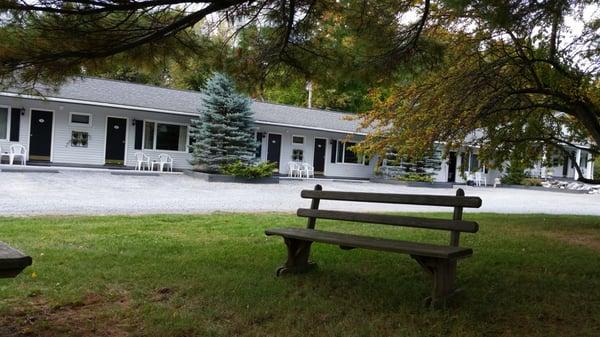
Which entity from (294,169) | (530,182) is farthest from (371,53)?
(530,182)

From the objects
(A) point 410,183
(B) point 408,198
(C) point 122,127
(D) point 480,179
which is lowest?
(A) point 410,183

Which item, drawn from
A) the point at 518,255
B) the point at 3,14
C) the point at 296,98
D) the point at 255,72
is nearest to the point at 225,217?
the point at 255,72

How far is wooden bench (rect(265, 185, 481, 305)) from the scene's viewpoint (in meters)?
4.55

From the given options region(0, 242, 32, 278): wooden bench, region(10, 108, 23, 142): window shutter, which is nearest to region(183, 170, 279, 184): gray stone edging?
region(10, 108, 23, 142): window shutter

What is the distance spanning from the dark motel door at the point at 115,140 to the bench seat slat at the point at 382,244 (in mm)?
19580

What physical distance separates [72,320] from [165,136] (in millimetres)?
21391

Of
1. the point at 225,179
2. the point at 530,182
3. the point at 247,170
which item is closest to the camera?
the point at 225,179

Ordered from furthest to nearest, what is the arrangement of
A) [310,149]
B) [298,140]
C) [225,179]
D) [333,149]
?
[333,149], [310,149], [298,140], [225,179]

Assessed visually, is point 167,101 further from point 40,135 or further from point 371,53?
point 371,53

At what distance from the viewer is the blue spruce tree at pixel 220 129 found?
76.4ft

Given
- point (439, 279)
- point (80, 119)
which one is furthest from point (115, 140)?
point (439, 279)

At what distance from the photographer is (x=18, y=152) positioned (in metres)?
21.1

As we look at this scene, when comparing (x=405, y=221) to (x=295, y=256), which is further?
(x=295, y=256)

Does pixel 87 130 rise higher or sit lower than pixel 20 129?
higher
